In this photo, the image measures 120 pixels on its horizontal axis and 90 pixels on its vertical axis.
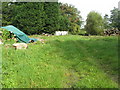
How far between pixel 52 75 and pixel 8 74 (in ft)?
4.59

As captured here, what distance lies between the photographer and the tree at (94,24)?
27984mm

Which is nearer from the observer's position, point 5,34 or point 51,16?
point 5,34

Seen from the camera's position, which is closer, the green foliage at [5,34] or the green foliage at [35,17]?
the green foliage at [5,34]

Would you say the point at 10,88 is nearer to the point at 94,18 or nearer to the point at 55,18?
the point at 55,18

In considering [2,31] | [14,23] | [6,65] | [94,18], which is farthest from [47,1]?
[6,65]

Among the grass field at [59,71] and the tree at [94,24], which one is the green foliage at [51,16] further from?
the grass field at [59,71]

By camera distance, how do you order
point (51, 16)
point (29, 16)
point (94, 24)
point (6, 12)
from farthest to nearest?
point (94, 24) → point (6, 12) → point (51, 16) → point (29, 16)

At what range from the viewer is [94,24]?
28.5 m

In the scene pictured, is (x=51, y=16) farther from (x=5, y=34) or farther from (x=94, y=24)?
(x=94, y=24)

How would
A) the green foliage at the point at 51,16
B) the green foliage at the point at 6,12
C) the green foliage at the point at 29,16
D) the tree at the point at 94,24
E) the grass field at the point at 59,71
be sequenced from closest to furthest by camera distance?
the grass field at the point at 59,71
the green foliage at the point at 29,16
the green foliage at the point at 51,16
the green foliage at the point at 6,12
the tree at the point at 94,24

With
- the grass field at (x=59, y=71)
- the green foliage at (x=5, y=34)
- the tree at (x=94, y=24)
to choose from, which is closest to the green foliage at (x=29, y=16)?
the green foliage at (x=5, y=34)

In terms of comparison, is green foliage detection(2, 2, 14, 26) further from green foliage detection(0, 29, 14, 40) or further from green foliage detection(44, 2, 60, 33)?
green foliage detection(0, 29, 14, 40)

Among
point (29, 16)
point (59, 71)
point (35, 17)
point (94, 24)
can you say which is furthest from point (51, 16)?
point (59, 71)

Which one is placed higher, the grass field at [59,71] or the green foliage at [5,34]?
the green foliage at [5,34]
